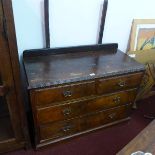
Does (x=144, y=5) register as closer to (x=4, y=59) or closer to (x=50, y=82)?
(x=50, y=82)

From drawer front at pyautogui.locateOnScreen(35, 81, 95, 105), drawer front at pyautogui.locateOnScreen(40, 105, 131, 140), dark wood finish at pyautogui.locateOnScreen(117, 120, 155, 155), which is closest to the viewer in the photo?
dark wood finish at pyautogui.locateOnScreen(117, 120, 155, 155)

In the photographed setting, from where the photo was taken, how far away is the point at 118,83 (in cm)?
154

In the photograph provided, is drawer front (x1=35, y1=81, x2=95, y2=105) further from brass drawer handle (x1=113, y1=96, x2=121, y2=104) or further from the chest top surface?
brass drawer handle (x1=113, y1=96, x2=121, y2=104)

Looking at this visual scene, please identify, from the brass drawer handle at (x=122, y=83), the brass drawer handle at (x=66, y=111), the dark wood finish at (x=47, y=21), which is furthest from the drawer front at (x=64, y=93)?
the dark wood finish at (x=47, y=21)

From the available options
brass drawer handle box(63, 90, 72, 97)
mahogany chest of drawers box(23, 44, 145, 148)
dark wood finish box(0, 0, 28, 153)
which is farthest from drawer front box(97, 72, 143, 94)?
dark wood finish box(0, 0, 28, 153)

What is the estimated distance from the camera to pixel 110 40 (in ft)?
6.14

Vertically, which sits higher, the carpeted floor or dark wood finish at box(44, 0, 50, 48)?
dark wood finish at box(44, 0, 50, 48)

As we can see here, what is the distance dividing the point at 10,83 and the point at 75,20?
2.62ft

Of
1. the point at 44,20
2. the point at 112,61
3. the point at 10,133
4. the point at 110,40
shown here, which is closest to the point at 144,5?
the point at 110,40

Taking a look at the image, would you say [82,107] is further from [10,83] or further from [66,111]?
[10,83]

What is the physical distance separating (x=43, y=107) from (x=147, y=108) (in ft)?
4.53

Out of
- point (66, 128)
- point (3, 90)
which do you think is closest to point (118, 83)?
point (66, 128)

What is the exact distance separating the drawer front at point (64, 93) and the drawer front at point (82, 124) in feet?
0.87

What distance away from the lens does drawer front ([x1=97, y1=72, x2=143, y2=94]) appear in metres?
1.47
